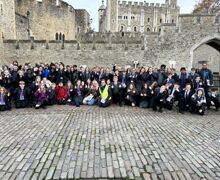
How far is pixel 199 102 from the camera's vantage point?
8484 millimetres

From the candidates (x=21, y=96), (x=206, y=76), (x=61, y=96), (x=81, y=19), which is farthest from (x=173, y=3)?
(x=21, y=96)

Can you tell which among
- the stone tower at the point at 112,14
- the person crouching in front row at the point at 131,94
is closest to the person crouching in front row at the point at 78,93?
the person crouching in front row at the point at 131,94

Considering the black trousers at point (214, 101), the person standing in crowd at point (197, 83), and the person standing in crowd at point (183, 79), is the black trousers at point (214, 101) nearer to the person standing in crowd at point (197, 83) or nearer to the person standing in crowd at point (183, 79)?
the person standing in crowd at point (197, 83)

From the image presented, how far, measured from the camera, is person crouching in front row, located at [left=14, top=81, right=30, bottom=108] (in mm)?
9055

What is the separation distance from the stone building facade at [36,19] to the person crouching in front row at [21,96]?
11167 mm

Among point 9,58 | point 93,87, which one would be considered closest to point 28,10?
point 9,58

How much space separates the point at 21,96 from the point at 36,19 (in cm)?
1894

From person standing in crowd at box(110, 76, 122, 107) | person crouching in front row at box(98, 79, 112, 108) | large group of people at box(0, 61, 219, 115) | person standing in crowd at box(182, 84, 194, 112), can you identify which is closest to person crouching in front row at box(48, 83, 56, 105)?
large group of people at box(0, 61, 219, 115)

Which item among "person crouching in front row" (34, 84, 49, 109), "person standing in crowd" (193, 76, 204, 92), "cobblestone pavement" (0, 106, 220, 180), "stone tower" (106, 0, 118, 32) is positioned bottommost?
"cobblestone pavement" (0, 106, 220, 180)

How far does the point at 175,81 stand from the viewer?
9953 mm

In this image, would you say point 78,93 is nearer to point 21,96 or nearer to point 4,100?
point 21,96

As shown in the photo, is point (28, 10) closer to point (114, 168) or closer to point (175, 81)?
point (175, 81)

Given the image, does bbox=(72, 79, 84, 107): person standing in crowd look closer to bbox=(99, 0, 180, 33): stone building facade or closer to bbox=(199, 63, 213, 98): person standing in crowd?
bbox=(199, 63, 213, 98): person standing in crowd

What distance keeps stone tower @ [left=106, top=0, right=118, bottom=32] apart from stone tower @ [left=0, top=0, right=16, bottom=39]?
3755cm
